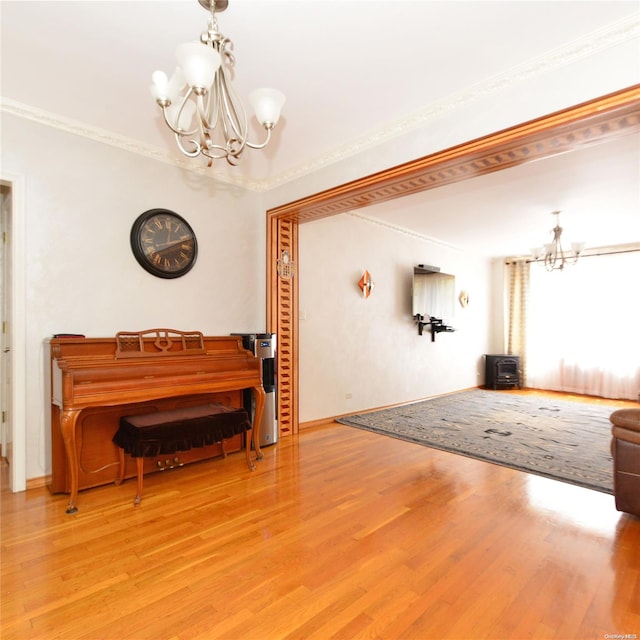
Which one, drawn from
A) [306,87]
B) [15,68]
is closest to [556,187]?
[306,87]

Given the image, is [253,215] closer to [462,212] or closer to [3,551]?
[462,212]

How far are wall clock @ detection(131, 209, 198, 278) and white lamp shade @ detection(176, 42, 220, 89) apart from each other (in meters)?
1.99

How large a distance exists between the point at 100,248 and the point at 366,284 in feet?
10.7

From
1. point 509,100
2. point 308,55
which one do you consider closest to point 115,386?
point 308,55

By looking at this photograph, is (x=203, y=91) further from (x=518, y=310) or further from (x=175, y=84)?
(x=518, y=310)

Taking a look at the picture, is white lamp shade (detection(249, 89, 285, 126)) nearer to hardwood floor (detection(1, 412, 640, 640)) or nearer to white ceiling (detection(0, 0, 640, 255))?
white ceiling (detection(0, 0, 640, 255))

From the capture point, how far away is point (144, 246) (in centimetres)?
333

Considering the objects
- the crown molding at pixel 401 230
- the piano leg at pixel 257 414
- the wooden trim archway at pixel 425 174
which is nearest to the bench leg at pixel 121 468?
the piano leg at pixel 257 414

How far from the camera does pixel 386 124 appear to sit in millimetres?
3027

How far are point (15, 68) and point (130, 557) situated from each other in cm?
296

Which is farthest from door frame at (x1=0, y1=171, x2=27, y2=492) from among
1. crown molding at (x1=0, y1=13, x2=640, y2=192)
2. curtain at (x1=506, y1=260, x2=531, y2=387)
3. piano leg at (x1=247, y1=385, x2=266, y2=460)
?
curtain at (x1=506, y1=260, x2=531, y2=387)

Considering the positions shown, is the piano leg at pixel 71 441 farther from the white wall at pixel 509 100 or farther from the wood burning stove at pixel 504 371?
the wood burning stove at pixel 504 371

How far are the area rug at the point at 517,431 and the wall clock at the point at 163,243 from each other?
2677 mm

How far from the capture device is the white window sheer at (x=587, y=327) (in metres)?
6.55
